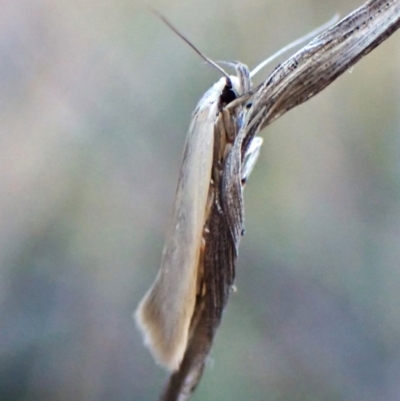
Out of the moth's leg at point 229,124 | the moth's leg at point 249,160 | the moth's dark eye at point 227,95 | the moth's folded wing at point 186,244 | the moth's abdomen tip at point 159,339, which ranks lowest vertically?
the moth's abdomen tip at point 159,339

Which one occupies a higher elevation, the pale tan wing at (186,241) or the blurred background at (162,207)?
the blurred background at (162,207)

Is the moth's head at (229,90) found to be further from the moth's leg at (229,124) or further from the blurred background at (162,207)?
the blurred background at (162,207)

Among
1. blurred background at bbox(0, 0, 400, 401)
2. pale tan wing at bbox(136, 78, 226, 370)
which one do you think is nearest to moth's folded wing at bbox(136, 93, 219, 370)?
pale tan wing at bbox(136, 78, 226, 370)

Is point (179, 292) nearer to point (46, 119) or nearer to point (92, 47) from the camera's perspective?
point (46, 119)

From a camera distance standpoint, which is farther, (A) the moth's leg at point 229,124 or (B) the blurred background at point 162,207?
(B) the blurred background at point 162,207

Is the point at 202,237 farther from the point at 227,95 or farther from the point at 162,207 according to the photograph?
the point at 162,207

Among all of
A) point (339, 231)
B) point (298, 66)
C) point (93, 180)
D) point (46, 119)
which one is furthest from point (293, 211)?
point (298, 66)

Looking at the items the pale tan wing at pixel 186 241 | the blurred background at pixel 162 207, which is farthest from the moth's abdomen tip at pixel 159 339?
the blurred background at pixel 162 207
